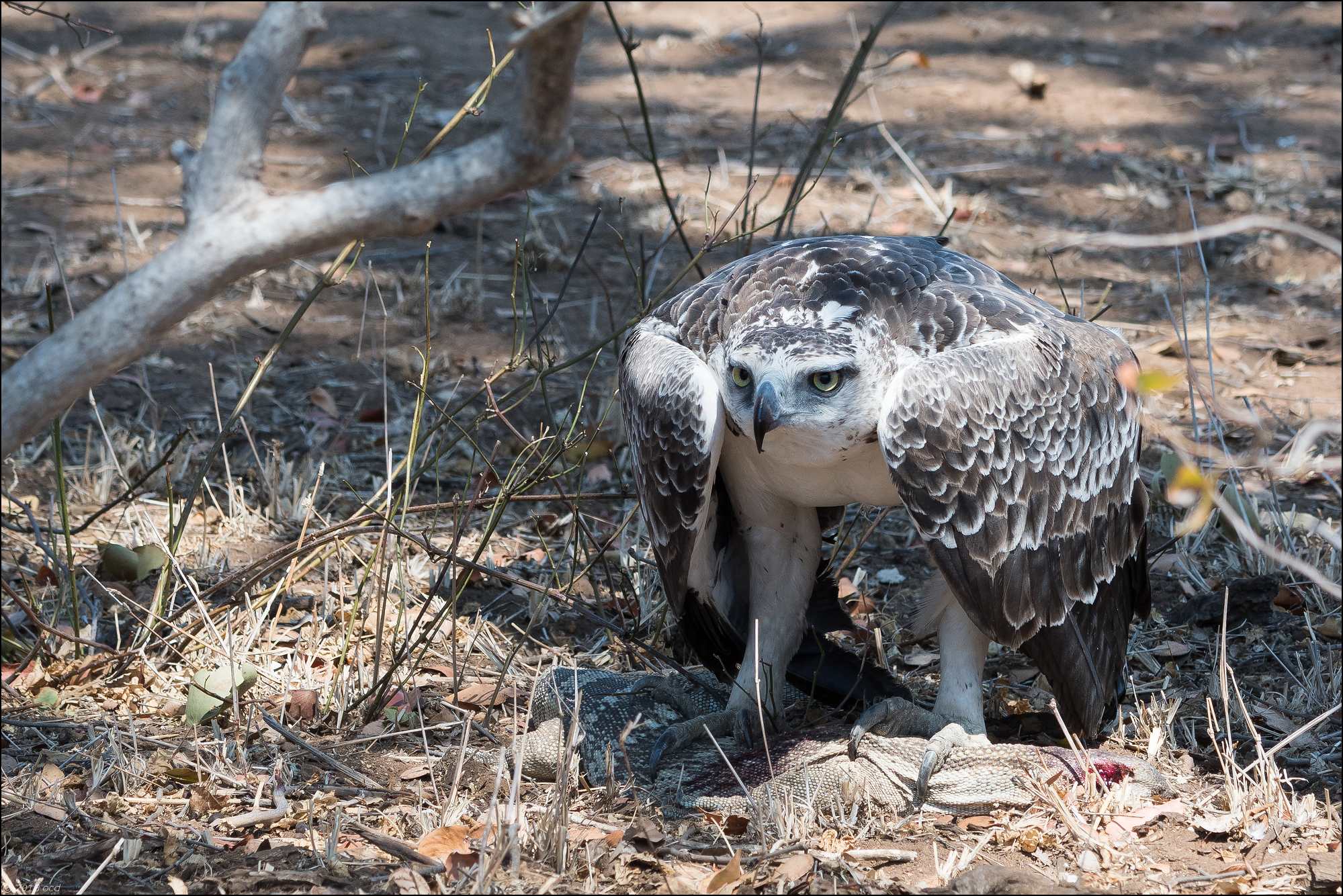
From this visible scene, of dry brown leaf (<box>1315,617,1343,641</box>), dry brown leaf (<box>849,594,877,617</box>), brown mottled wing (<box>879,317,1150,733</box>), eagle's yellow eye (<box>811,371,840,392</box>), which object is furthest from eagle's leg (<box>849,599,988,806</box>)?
dry brown leaf (<box>1315,617,1343,641</box>)

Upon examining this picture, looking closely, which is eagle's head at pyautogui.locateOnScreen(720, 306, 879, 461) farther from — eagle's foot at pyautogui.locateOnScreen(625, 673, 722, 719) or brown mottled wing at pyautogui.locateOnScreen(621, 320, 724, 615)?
eagle's foot at pyautogui.locateOnScreen(625, 673, 722, 719)

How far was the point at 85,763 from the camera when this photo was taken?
12.4 feet

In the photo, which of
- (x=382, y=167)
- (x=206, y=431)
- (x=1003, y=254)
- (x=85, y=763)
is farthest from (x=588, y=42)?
(x=85, y=763)

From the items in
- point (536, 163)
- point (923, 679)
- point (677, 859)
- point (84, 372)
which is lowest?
point (923, 679)

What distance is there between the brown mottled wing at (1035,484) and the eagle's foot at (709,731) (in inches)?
31.4

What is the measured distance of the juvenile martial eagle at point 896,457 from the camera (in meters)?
3.38

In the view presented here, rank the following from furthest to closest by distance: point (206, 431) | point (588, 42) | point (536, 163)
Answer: point (588, 42), point (206, 431), point (536, 163)

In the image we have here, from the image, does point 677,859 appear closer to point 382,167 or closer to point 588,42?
point 382,167

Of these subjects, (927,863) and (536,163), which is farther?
(927,863)

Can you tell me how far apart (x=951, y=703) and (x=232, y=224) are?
241cm

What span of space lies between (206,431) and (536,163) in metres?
Answer: 3.82

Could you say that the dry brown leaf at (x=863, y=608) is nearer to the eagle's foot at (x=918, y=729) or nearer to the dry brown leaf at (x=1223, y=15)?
the eagle's foot at (x=918, y=729)

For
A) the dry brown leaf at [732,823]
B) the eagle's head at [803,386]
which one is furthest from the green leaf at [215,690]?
the eagle's head at [803,386]

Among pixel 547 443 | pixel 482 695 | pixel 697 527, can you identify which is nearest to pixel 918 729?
pixel 697 527
